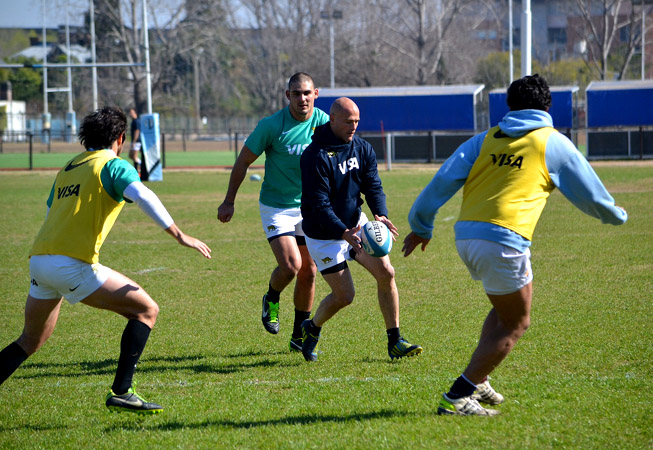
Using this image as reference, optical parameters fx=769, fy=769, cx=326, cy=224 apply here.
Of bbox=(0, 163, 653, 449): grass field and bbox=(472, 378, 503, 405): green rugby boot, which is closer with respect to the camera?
bbox=(0, 163, 653, 449): grass field

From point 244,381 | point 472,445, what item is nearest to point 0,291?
point 244,381

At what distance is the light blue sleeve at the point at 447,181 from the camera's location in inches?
184

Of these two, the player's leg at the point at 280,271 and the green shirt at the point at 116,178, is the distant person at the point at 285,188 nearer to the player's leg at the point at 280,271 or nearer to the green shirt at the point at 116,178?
the player's leg at the point at 280,271

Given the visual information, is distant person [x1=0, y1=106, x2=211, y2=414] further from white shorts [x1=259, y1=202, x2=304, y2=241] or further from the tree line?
the tree line

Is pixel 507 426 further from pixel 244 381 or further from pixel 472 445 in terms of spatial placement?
pixel 244 381

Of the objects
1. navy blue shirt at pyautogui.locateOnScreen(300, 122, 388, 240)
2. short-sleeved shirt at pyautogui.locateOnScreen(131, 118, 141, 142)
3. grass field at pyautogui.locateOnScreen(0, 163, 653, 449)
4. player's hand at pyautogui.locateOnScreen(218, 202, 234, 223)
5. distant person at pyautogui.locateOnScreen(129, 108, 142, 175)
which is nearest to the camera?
grass field at pyautogui.locateOnScreen(0, 163, 653, 449)

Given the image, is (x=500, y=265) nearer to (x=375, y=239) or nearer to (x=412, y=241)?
(x=412, y=241)

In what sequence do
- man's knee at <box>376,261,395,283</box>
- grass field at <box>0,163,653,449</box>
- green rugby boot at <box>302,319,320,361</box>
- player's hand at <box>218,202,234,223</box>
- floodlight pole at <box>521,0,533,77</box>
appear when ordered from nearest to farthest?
grass field at <box>0,163,653,449</box>
man's knee at <box>376,261,395,283</box>
green rugby boot at <box>302,319,320,361</box>
player's hand at <box>218,202,234,223</box>
floodlight pole at <box>521,0,533,77</box>

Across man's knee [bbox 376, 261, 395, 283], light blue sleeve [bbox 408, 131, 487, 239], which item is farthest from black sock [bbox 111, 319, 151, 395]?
man's knee [bbox 376, 261, 395, 283]

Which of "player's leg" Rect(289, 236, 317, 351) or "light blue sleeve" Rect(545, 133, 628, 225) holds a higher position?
"light blue sleeve" Rect(545, 133, 628, 225)

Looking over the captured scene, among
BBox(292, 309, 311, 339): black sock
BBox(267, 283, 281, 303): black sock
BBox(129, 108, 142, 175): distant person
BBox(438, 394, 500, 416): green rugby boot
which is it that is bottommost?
BBox(438, 394, 500, 416): green rugby boot

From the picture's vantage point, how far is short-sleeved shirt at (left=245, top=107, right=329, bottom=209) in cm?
691

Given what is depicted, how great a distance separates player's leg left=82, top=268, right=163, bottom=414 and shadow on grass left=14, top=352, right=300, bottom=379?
1.19 m

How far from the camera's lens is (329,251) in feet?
20.0
